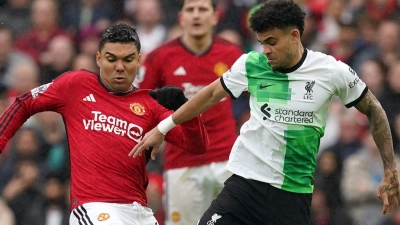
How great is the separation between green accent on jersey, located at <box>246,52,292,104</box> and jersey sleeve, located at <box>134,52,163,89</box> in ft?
7.54

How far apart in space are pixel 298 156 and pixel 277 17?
97 cm

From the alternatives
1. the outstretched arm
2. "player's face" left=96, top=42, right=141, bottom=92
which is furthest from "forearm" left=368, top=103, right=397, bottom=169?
"player's face" left=96, top=42, right=141, bottom=92

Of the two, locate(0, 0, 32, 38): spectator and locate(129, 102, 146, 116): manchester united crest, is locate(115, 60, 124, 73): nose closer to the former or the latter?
locate(129, 102, 146, 116): manchester united crest

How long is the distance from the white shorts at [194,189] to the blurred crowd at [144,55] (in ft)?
4.48

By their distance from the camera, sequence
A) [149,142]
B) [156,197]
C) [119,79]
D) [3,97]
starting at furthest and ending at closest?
1. [3,97]
2. [156,197]
3. [119,79]
4. [149,142]

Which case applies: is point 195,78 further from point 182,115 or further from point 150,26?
point 150,26

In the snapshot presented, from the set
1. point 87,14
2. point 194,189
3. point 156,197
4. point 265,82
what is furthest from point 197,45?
point 87,14

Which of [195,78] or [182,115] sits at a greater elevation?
[195,78]

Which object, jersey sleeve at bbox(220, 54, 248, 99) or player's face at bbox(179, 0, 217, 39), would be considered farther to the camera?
player's face at bbox(179, 0, 217, 39)

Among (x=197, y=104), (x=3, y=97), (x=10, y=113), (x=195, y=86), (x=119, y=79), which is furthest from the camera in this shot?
(x=3, y=97)

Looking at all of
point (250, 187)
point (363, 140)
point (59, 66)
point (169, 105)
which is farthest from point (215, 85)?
point (59, 66)

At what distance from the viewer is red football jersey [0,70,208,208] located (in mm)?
6422

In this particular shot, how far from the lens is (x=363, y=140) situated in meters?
9.84

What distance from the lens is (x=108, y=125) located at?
6.52 metres
